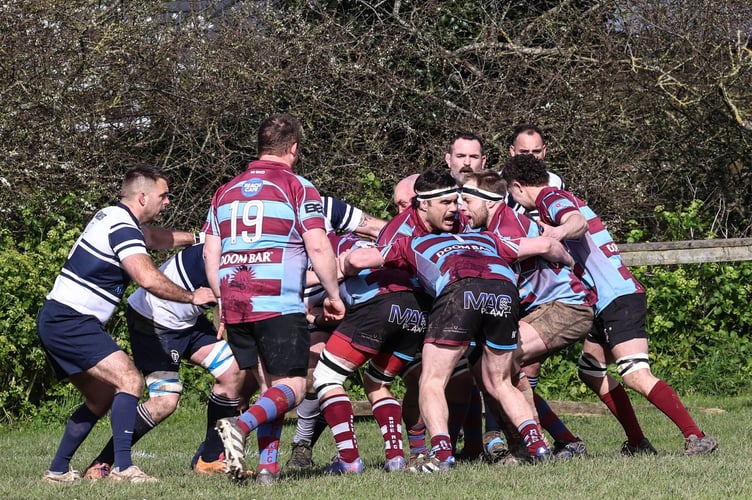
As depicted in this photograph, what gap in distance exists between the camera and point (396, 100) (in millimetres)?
12227

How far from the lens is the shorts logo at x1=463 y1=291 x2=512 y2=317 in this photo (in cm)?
631

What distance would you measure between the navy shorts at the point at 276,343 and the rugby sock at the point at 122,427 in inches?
30.4

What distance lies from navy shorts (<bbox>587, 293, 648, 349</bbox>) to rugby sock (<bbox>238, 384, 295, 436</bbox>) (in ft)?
6.91

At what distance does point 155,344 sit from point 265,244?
4.99 feet

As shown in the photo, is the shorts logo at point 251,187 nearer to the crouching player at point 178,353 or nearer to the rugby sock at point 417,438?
the crouching player at point 178,353

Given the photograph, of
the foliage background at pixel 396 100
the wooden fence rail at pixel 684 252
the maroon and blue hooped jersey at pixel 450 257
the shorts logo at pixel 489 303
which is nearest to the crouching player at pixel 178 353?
the maroon and blue hooped jersey at pixel 450 257

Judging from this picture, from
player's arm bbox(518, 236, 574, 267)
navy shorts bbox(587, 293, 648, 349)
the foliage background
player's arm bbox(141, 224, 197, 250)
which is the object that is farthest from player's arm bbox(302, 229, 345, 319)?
the foliage background

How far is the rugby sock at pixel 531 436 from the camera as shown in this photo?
6.51m

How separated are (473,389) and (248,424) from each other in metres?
1.85

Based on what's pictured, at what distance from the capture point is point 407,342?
6.73 metres

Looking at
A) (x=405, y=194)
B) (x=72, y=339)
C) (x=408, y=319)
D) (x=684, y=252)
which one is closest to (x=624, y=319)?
(x=408, y=319)

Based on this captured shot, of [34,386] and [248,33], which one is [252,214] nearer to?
[34,386]

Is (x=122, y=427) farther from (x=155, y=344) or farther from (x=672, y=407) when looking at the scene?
(x=672, y=407)

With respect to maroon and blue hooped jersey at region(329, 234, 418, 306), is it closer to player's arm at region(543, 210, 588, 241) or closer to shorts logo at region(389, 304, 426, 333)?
shorts logo at region(389, 304, 426, 333)
